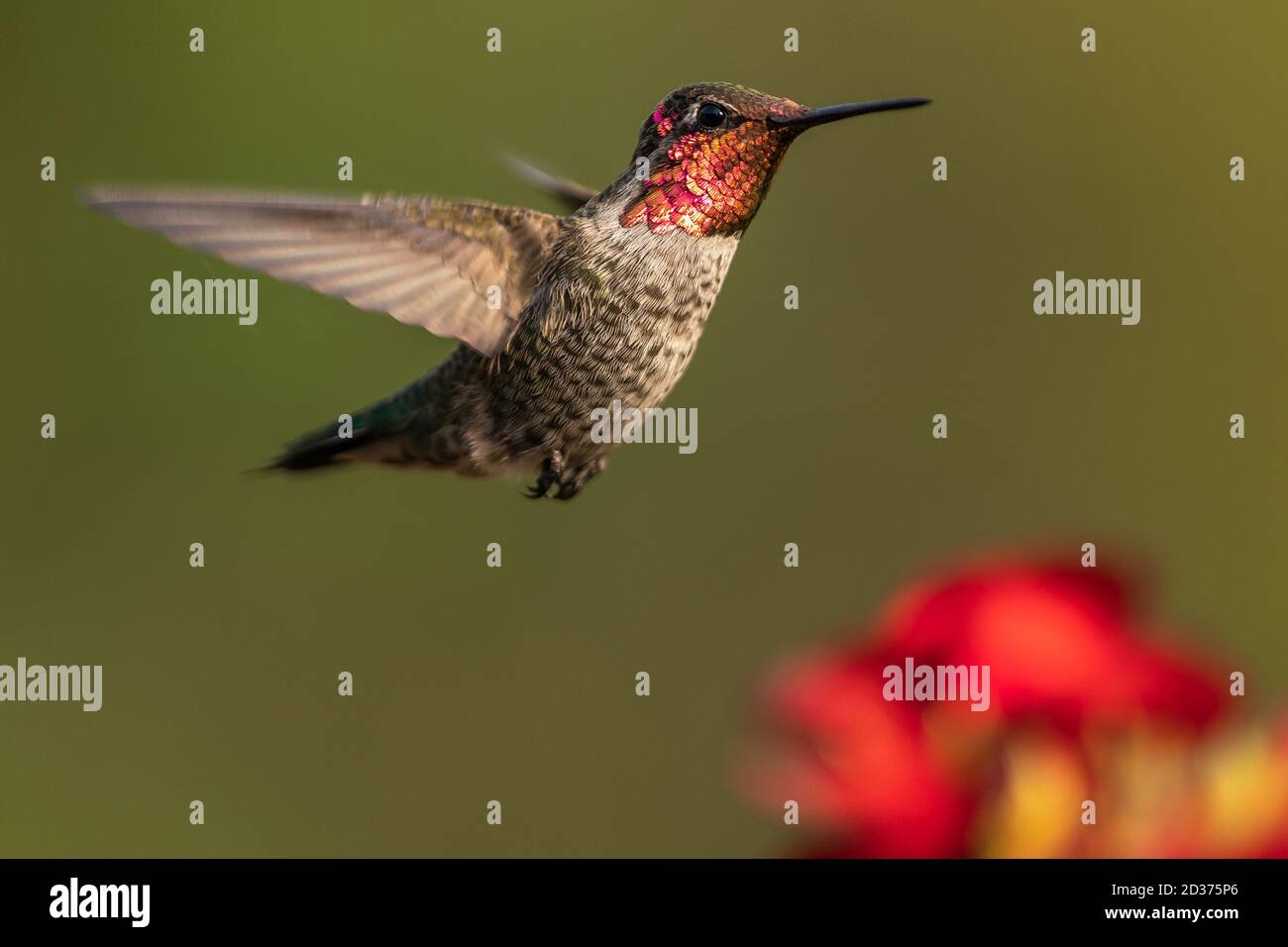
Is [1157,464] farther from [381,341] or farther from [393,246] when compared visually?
[393,246]

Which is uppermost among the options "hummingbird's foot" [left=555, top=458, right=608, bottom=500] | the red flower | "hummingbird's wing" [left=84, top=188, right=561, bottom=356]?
"hummingbird's wing" [left=84, top=188, right=561, bottom=356]

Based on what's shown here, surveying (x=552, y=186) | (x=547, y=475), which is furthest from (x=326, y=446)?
(x=552, y=186)

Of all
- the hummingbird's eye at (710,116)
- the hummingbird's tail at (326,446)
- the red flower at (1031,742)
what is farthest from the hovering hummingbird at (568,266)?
the red flower at (1031,742)

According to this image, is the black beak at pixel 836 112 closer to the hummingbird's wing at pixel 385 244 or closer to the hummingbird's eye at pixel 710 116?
the hummingbird's eye at pixel 710 116

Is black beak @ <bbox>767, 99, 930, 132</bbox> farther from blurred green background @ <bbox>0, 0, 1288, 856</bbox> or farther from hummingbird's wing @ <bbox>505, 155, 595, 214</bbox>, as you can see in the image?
blurred green background @ <bbox>0, 0, 1288, 856</bbox>

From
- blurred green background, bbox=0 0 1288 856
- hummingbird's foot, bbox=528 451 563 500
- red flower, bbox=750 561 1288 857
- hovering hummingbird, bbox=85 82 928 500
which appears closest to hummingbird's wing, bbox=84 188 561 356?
hovering hummingbird, bbox=85 82 928 500

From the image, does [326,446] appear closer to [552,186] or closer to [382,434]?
[382,434]
